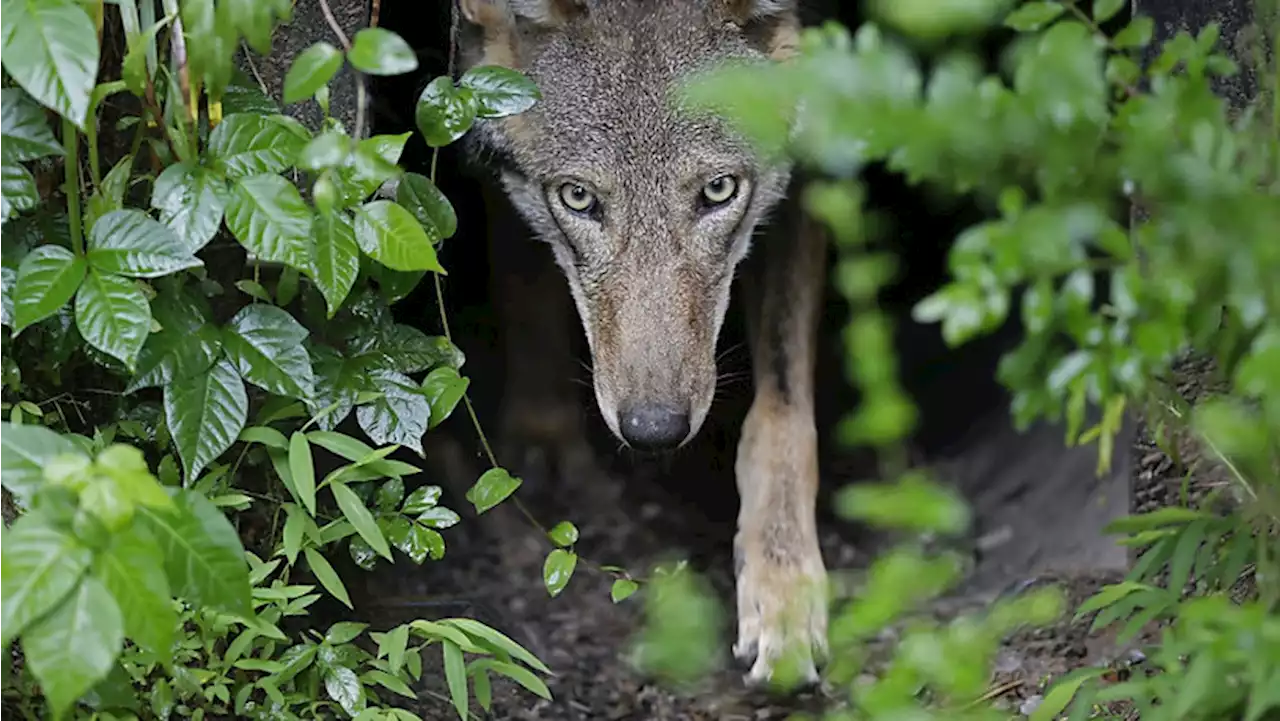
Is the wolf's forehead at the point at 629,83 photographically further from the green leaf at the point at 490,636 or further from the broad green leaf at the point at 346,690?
the broad green leaf at the point at 346,690

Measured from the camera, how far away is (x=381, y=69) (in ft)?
5.20

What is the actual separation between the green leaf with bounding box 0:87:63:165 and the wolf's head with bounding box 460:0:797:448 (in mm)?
1086

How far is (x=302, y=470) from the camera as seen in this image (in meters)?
2.10

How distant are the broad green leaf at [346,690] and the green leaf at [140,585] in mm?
676

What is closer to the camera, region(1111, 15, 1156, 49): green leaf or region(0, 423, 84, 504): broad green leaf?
region(1111, 15, 1156, 49): green leaf

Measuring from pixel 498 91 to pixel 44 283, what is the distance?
0.72 metres

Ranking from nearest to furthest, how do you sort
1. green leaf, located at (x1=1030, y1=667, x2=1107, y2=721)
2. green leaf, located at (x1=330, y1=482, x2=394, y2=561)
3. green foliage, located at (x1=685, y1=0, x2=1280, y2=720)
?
1. green foliage, located at (x1=685, y1=0, x2=1280, y2=720)
2. green leaf, located at (x1=1030, y1=667, x2=1107, y2=721)
3. green leaf, located at (x1=330, y1=482, x2=394, y2=561)

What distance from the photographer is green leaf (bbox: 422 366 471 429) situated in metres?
2.29

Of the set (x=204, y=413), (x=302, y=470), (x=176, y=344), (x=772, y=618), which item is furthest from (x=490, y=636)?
(x=772, y=618)

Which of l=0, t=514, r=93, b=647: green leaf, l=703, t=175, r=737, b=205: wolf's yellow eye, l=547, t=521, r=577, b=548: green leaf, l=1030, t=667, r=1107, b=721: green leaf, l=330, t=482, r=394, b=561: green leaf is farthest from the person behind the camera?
l=703, t=175, r=737, b=205: wolf's yellow eye

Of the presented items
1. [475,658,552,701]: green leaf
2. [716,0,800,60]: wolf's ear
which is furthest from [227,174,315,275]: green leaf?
[716,0,800,60]: wolf's ear

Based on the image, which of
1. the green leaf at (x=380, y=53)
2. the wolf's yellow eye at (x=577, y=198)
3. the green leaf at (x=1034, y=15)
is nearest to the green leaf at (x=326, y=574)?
the green leaf at (x=380, y=53)

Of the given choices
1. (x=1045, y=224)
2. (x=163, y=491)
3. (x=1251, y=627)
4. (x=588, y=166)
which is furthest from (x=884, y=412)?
(x=588, y=166)

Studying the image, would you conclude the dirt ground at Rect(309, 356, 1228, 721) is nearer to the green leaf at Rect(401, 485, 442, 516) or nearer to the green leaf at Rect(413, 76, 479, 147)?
the green leaf at Rect(401, 485, 442, 516)
